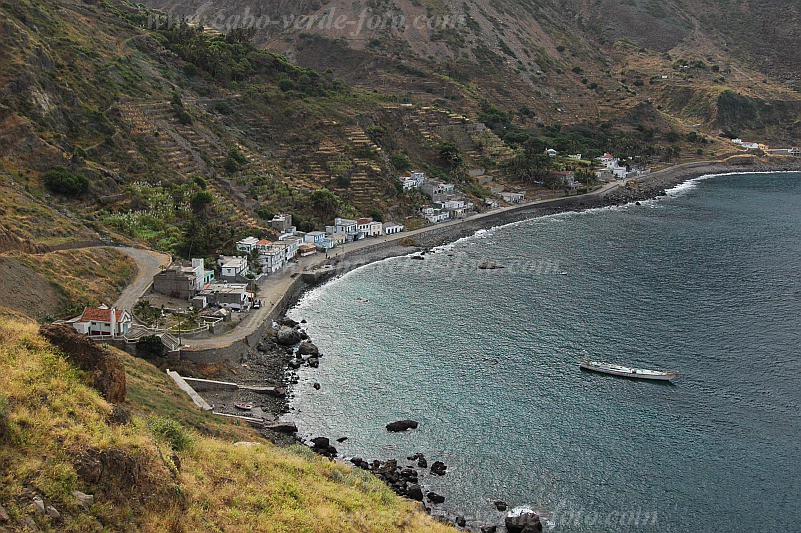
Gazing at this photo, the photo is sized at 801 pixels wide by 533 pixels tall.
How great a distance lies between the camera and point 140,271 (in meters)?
67.9

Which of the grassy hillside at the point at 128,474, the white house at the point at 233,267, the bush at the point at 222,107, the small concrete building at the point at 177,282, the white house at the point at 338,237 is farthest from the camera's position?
the bush at the point at 222,107

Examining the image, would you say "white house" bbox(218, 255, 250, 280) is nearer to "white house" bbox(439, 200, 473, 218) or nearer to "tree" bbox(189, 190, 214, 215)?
"tree" bbox(189, 190, 214, 215)

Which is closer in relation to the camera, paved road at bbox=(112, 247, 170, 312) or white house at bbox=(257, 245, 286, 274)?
paved road at bbox=(112, 247, 170, 312)

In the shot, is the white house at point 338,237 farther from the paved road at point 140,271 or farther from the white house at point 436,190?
the paved road at point 140,271

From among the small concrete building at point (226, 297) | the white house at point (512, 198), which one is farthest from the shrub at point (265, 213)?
the white house at point (512, 198)

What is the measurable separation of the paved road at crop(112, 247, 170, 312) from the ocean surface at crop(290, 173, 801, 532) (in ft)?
47.2

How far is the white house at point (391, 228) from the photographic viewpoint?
107 m

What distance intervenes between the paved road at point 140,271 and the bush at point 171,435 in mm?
36206

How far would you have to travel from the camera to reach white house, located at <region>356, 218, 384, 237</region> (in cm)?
10250

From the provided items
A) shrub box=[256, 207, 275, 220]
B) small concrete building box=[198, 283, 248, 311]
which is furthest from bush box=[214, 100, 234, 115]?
small concrete building box=[198, 283, 248, 311]

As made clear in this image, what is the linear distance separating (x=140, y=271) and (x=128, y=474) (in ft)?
167

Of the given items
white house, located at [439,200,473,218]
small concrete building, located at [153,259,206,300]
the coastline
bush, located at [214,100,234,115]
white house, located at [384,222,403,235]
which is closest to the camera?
the coastline

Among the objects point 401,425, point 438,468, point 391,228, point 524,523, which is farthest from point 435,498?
point 391,228

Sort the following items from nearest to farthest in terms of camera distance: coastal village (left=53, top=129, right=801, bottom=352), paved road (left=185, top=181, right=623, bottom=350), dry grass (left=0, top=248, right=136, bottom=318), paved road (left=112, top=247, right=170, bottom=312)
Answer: dry grass (left=0, top=248, right=136, bottom=318), coastal village (left=53, top=129, right=801, bottom=352), paved road (left=185, top=181, right=623, bottom=350), paved road (left=112, top=247, right=170, bottom=312)
